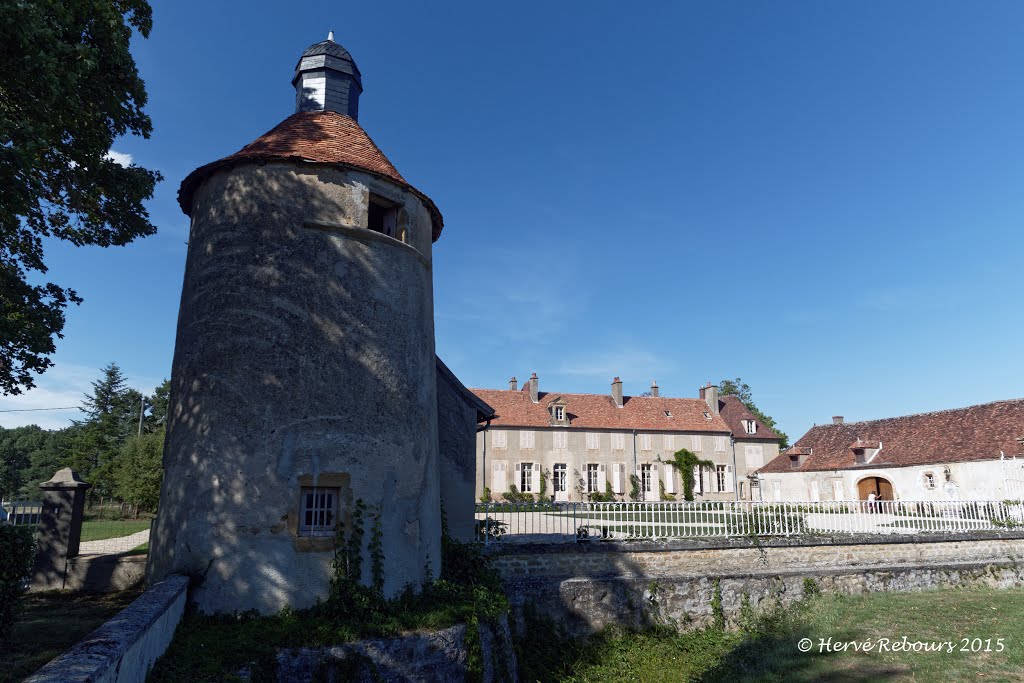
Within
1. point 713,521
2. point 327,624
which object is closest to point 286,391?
point 327,624

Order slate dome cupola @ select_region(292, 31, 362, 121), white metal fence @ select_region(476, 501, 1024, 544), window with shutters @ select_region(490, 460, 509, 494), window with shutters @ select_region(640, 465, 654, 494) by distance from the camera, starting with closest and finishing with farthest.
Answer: slate dome cupola @ select_region(292, 31, 362, 121)
white metal fence @ select_region(476, 501, 1024, 544)
window with shutters @ select_region(490, 460, 509, 494)
window with shutters @ select_region(640, 465, 654, 494)

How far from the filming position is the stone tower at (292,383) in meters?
6.91

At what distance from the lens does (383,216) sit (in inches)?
363

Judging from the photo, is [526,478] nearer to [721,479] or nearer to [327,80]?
[721,479]

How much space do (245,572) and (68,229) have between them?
7099 mm

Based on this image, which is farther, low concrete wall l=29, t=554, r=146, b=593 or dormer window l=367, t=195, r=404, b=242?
low concrete wall l=29, t=554, r=146, b=593

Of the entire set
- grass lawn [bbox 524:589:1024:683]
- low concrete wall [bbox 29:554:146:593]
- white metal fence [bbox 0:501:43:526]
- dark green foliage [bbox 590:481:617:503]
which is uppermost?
white metal fence [bbox 0:501:43:526]

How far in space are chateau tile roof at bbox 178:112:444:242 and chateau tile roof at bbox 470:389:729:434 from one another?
81.6 feet

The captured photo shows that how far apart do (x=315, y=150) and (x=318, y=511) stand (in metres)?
4.94

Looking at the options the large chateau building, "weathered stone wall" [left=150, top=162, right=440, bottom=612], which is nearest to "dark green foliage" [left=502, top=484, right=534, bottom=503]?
the large chateau building

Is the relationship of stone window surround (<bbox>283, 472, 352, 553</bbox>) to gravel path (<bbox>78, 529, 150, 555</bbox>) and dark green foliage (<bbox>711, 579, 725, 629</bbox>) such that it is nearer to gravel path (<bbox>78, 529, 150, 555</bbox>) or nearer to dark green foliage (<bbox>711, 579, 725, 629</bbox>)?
dark green foliage (<bbox>711, 579, 725, 629</bbox>)

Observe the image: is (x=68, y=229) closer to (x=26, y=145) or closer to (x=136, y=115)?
(x=136, y=115)

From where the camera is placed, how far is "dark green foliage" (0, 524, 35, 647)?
23.3ft

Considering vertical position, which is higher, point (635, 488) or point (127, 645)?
point (635, 488)
